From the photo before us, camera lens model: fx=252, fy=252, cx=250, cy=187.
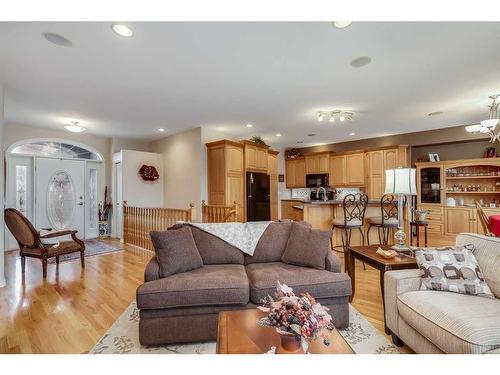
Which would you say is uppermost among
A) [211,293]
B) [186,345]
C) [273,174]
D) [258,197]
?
[273,174]

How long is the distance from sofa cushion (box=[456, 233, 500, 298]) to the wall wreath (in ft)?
19.3

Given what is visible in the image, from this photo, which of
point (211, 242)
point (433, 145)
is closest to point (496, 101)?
point (433, 145)

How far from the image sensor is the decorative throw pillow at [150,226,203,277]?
2230 mm

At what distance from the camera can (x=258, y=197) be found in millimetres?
5809

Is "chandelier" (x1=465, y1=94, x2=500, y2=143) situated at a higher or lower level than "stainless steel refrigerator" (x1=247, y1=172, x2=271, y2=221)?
higher

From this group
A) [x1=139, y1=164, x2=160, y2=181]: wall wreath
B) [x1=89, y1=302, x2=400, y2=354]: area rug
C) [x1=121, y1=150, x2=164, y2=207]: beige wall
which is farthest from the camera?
[x1=139, y1=164, x2=160, y2=181]: wall wreath

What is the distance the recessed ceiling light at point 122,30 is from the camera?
6.79 ft

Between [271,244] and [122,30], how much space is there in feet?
7.90

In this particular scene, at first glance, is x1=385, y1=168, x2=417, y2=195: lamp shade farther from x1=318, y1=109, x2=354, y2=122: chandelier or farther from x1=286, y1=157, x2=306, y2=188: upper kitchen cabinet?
x1=286, y1=157, x2=306, y2=188: upper kitchen cabinet

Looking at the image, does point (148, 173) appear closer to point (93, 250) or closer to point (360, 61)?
point (93, 250)

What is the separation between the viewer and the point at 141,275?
359cm

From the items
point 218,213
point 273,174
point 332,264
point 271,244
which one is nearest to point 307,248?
point 332,264

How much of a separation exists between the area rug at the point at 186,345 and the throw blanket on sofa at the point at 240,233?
0.95 meters

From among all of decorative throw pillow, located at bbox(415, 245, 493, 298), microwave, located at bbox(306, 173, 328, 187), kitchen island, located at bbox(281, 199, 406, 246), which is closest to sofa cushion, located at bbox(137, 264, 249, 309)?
decorative throw pillow, located at bbox(415, 245, 493, 298)
